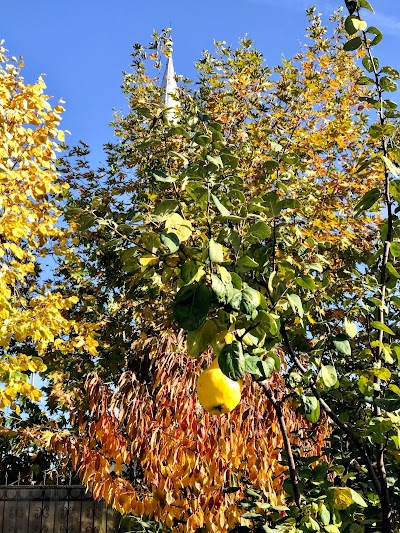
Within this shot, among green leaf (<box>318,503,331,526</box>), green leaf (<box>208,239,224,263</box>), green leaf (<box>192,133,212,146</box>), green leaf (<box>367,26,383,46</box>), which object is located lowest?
green leaf (<box>318,503,331,526</box>)

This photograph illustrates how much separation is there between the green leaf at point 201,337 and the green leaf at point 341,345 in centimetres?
57

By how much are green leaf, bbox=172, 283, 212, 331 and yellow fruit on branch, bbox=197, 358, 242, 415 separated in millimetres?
226

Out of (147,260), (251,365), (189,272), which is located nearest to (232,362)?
(251,365)

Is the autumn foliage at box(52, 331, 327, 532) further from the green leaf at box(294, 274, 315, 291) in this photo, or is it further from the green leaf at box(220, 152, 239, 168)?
the green leaf at box(220, 152, 239, 168)

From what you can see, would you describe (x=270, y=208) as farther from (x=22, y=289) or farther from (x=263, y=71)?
(x=22, y=289)

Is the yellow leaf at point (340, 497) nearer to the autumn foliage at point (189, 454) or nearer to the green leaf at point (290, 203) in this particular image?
the green leaf at point (290, 203)

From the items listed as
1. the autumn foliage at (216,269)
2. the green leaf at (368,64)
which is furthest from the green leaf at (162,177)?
the green leaf at (368,64)

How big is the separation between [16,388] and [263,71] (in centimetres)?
531

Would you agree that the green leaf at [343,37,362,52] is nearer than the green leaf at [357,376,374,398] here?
No

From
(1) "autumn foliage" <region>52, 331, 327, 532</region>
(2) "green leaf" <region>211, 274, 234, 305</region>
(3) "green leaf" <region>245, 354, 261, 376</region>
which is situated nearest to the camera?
(2) "green leaf" <region>211, 274, 234, 305</region>

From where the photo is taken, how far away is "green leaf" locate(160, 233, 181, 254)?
1.48 meters

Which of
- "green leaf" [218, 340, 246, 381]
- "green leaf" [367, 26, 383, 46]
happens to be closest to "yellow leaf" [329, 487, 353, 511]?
"green leaf" [218, 340, 246, 381]

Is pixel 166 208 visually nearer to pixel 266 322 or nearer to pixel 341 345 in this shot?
pixel 266 322

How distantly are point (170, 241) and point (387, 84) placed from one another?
109 centimetres
